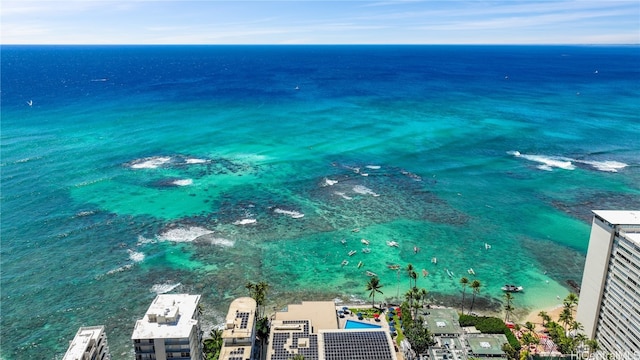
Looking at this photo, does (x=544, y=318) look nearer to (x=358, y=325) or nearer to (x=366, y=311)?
(x=366, y=311)

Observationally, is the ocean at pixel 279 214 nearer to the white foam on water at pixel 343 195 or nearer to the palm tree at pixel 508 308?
the white foam on water at pixel 343 195

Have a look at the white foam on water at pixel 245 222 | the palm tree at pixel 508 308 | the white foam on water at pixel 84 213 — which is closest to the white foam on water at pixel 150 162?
the white foam on water at pixel 84 213

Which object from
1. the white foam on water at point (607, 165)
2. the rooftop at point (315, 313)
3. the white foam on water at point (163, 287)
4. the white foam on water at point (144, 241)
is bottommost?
the white foam on water at point (163, 287)

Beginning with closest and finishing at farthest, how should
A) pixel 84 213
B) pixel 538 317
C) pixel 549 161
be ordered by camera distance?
pixel 538 317, pixel 84 213, pixel 549 161

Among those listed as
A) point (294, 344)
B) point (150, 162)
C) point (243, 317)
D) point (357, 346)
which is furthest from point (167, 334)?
point (150, 162)

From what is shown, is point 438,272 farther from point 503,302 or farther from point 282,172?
point 282,172

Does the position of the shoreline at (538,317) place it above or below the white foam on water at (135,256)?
below
